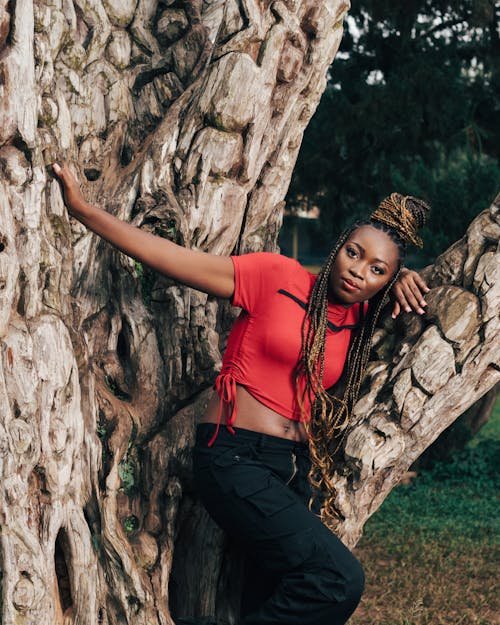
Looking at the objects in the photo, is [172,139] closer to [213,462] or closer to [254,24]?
[254,24]

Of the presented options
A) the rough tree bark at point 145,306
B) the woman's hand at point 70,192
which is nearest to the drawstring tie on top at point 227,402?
the rough tree bark at point 145,306

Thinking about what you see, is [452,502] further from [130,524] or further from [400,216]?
[400,216]

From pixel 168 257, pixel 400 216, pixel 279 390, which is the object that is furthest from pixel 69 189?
pixel 400 216

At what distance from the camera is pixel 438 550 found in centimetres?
669

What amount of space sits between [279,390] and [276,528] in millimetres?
529

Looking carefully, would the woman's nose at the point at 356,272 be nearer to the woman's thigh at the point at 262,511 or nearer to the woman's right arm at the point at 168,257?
the woman's right arm at the point at 168,257

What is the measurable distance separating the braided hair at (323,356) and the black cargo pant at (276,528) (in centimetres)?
18

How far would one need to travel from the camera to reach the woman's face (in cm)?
356

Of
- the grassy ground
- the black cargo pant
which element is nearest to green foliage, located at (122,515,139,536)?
the black cargo pant

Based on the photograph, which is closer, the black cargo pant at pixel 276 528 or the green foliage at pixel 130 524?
the black cargo pant at pixel 276 528

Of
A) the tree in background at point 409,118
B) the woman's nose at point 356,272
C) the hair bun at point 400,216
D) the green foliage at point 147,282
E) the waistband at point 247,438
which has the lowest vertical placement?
the waistband at point 247,438

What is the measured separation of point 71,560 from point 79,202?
4.60 ft

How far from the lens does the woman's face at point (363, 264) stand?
3.56 meters

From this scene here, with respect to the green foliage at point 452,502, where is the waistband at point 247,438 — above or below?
above
